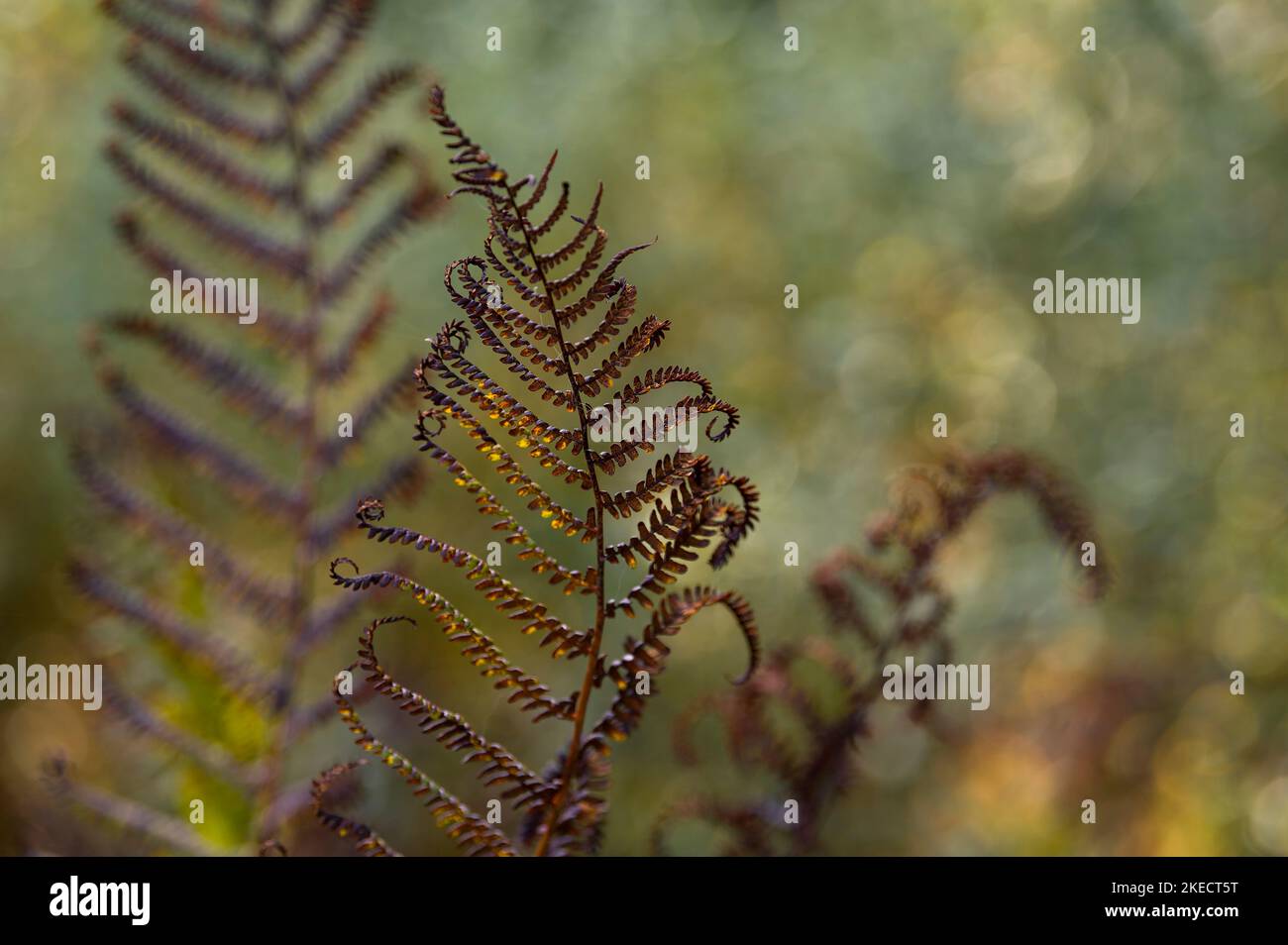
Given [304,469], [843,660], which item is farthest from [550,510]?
[304,469]

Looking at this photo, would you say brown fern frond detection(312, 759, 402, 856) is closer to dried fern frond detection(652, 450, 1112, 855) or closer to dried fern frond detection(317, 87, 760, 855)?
dried fern frond detection(317, 87, 760, 855)

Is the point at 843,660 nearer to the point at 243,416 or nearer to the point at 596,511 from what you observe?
the point at 596,511

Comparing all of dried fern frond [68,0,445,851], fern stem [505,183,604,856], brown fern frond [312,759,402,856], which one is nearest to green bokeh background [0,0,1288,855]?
dried fern frond [68,0,445,851]

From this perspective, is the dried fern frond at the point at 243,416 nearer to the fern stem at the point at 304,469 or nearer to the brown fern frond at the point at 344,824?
the fern stem at the point at 304,469

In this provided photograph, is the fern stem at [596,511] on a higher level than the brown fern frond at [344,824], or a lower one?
higher

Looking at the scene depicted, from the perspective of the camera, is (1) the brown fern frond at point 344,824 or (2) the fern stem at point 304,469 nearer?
(1) the brown fern frond at point 344,824

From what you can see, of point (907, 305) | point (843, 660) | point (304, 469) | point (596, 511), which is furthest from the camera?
point (907, 305)

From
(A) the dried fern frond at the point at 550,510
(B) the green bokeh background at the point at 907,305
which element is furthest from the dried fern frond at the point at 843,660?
(B) the green bokeh background at the point at 907,305
